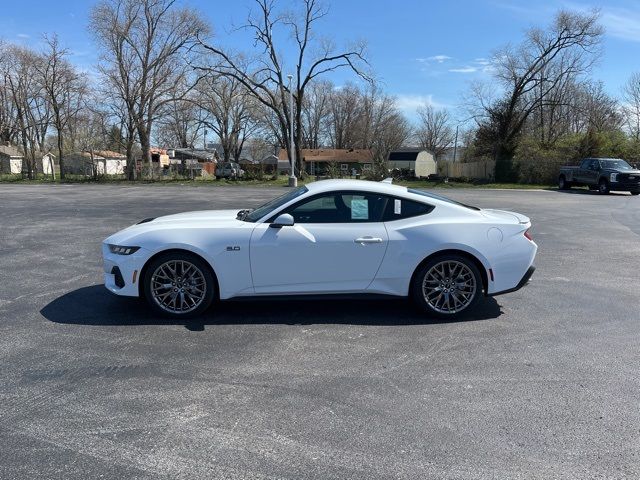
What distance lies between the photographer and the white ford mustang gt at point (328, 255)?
5.07 m

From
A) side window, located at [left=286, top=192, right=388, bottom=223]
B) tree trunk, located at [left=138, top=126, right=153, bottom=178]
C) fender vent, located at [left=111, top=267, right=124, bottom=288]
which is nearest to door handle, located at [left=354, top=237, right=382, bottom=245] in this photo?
side window, located at [left=286, top=192, right=388, bottom=223]

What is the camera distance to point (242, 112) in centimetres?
7362

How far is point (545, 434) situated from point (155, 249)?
12.6 ft

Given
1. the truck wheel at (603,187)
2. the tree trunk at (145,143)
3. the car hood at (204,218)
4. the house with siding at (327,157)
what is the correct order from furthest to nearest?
the house with siding at (327,157), the tree trunk at (145,143), the truck wheel at (603,187), the car hood at (204,218)

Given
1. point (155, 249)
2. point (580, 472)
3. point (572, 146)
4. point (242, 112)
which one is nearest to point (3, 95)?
point (242, 112)

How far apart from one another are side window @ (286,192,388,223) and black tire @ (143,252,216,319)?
3.71 ft

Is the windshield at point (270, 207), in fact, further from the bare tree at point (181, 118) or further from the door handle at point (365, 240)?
the bare tree at point (181, 118)

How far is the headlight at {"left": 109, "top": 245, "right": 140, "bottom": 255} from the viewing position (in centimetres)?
508

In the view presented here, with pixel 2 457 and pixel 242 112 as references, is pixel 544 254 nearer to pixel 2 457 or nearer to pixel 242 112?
pixel 2 457

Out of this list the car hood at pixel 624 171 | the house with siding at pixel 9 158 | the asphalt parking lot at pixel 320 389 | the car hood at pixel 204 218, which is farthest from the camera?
the house with siding at pixel 9 158

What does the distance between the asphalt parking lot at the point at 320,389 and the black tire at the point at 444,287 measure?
181mm

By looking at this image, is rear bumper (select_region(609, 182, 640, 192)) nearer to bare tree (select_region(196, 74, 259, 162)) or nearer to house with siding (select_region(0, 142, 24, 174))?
bare tree (select_region(196, 74, 259, 162))

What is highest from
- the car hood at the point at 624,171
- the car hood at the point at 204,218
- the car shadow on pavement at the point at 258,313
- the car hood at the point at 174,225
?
the car hood at the point at 624,171

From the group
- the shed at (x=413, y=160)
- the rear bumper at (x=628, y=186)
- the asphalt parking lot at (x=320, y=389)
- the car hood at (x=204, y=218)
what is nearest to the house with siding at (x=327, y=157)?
the shed at (x=413, y=160)
